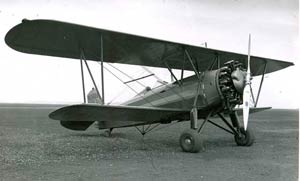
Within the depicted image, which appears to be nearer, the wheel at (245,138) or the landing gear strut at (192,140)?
the landing gear strut at (192,140)

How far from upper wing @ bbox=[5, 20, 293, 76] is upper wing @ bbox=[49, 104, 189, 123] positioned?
1264 millimetres

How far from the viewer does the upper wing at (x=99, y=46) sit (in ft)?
21.5

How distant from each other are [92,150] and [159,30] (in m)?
3.48

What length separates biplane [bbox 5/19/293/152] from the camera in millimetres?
6820

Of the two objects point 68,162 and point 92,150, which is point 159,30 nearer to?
point 92,150

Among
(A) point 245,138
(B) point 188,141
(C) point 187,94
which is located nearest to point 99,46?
(C) point 187,94

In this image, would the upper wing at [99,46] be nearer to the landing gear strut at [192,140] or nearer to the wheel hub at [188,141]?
the landing gear strut at [192,140]

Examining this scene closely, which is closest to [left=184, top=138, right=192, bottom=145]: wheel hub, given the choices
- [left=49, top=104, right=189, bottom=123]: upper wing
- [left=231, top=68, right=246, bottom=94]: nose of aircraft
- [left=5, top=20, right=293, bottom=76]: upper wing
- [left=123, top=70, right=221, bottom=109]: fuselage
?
[left=49, top=104, right=189, bottom=123]: upper wing

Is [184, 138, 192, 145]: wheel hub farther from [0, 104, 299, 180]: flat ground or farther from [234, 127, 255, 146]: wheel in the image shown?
[234, 127, 255, 146]: wheel

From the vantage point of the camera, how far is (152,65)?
9.75 meters

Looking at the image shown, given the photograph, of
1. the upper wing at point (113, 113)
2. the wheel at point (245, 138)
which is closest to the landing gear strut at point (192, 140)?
the upper wing at point (113, 113)

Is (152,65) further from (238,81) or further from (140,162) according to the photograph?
(140,162)

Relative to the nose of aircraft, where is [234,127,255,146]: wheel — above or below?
below

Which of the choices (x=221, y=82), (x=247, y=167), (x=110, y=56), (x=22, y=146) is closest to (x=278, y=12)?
(x=221, y=82)
